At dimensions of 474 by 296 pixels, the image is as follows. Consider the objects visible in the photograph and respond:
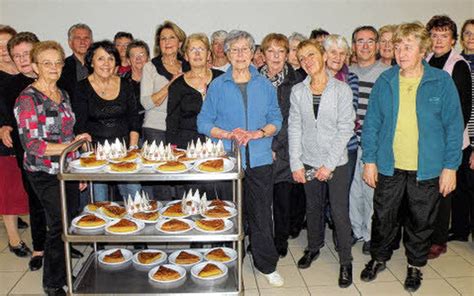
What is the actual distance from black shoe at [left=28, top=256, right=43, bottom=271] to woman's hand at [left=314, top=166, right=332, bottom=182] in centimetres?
243

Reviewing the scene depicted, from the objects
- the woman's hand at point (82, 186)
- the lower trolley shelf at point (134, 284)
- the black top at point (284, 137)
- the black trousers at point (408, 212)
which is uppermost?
the black top at point (284, 137)

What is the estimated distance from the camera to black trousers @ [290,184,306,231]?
13.9 feet

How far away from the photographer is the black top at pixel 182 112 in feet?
11.6

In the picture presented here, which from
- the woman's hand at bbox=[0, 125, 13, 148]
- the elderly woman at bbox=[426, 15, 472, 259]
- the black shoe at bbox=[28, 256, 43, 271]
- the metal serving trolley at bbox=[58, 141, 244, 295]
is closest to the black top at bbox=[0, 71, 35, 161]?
the woman's hand at bbox=[0, 125, 13, 148]

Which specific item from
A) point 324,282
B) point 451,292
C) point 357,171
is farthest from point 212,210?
point 451,292

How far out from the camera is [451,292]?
11.0 ft

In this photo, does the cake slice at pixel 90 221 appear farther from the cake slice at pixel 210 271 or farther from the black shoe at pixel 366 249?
the black shoe at pixel 366 249

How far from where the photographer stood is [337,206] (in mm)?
3453

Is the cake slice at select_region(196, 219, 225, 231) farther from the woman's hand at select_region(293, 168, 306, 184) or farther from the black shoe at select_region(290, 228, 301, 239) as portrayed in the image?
the black shoe at select_region(290, 228, 301, 239)

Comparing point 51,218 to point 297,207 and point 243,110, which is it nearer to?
point 243,110

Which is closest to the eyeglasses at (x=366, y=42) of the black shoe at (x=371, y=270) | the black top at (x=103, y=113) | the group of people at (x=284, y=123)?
the group of people at (x=284, y=123)

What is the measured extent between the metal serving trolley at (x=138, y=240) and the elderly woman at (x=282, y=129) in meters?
0.79

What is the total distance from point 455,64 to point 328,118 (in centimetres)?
126

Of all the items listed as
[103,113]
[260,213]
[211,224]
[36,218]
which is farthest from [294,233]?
[36,218]
